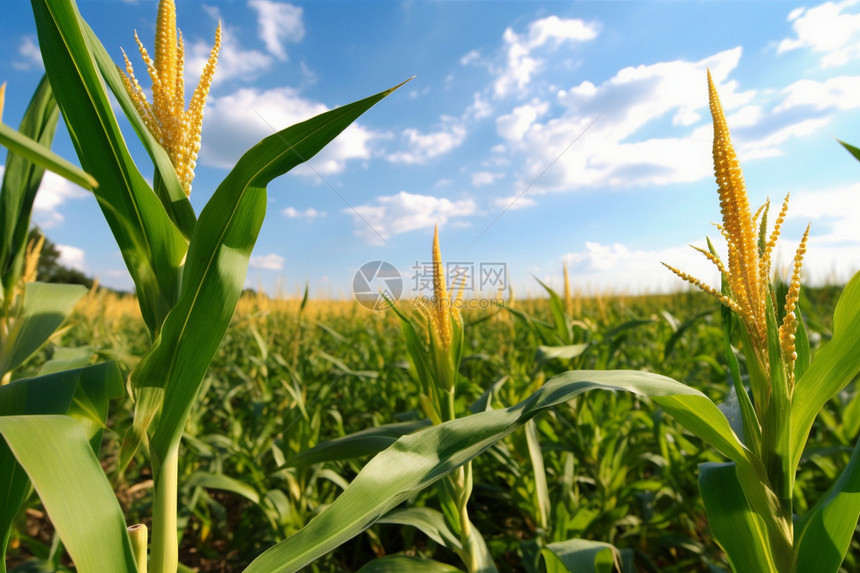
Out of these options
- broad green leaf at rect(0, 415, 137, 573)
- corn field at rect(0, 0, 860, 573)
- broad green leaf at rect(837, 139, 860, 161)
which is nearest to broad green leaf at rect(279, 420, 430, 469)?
corn field at rect(0, 0, 860, 573)

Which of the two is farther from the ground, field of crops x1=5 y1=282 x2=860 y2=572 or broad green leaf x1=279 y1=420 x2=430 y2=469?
broad green leaf x1=279 y1=420 x2=430 y2=469

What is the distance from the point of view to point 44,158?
365mm

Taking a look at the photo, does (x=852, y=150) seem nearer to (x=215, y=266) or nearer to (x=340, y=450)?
(x=215, y=266)

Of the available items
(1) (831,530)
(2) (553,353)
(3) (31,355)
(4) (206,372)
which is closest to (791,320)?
(1) (831,530)

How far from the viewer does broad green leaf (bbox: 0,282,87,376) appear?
3.62 feet

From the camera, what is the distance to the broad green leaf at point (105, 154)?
0.62 m

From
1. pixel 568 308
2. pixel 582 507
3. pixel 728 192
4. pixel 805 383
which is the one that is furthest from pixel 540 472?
pixel 568 308

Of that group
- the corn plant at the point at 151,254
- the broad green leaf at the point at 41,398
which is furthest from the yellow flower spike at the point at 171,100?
the broad green leaf at the point at 41,398

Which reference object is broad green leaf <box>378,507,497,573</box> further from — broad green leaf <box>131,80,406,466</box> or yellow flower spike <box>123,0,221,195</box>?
yellow flower spike <box>123,0,221,195</box>

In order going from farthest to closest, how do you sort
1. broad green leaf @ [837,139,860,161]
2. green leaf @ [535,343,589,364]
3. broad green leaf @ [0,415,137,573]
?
green leaf @ [535,343,589,364]
broad green leaf @ [837,139,860,161]
broad green leaf @ [0,415,137,573]

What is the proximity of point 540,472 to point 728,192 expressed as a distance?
118 cm

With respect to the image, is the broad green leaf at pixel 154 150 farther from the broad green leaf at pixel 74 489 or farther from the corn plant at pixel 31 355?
the broad green leaf at pixel 74 489

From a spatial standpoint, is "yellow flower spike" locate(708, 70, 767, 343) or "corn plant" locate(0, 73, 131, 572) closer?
"corn plant" locate(0, 73, 131, 572)

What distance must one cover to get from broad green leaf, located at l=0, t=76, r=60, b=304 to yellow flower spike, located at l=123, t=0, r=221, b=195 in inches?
27.8
